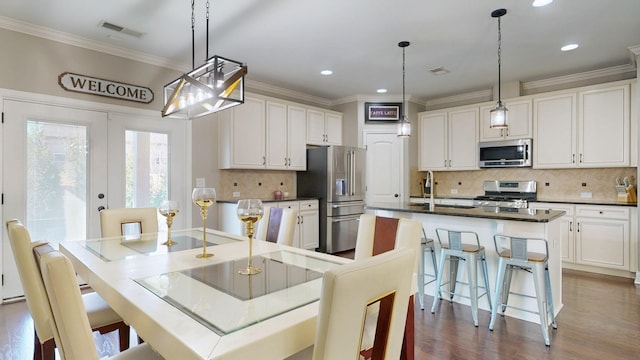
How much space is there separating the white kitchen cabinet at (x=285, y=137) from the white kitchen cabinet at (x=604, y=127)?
148 inches

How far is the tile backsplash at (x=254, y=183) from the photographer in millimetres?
4719

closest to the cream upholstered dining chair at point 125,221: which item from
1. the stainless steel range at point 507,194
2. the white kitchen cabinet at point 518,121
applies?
the stainless steel range at point 507,194

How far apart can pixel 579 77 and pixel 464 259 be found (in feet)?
11.8

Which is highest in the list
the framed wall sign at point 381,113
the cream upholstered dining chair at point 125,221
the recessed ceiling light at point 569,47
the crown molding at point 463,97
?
the recessed ceiling light at point 569,47

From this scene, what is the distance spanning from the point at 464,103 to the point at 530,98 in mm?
1147

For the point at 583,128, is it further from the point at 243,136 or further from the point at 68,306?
the point at 68,306

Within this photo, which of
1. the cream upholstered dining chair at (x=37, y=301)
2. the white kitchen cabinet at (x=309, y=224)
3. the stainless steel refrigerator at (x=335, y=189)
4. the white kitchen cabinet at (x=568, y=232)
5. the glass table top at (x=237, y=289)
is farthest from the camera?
the stainless steel refrigerator at (x=335, y=189)

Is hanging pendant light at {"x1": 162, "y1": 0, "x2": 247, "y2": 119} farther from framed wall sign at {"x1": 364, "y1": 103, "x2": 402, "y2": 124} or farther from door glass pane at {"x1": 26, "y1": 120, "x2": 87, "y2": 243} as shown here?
framed wall sign at {"x1": 364, "y1": 103, "x2": 402, "y2": 124}

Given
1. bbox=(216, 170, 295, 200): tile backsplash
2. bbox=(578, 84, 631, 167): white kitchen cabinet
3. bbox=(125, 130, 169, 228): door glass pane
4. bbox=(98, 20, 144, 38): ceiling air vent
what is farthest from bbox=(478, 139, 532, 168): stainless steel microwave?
bbox=(98, 20, 144, 38): ceiling air vent

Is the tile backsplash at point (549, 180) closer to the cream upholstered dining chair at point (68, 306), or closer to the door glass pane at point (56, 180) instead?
the door glass pane at point (56, 180)

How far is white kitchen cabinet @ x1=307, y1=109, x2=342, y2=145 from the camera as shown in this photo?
549cm

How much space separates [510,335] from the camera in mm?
2514

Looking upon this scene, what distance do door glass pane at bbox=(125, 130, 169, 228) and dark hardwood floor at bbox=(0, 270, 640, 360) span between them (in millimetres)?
1386

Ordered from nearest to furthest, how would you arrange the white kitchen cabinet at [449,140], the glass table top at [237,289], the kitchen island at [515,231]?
1. the glass table top at [237,289]
2. the kitchen island at [515,231]
3. the white kitchen cabinet at [449,140]
